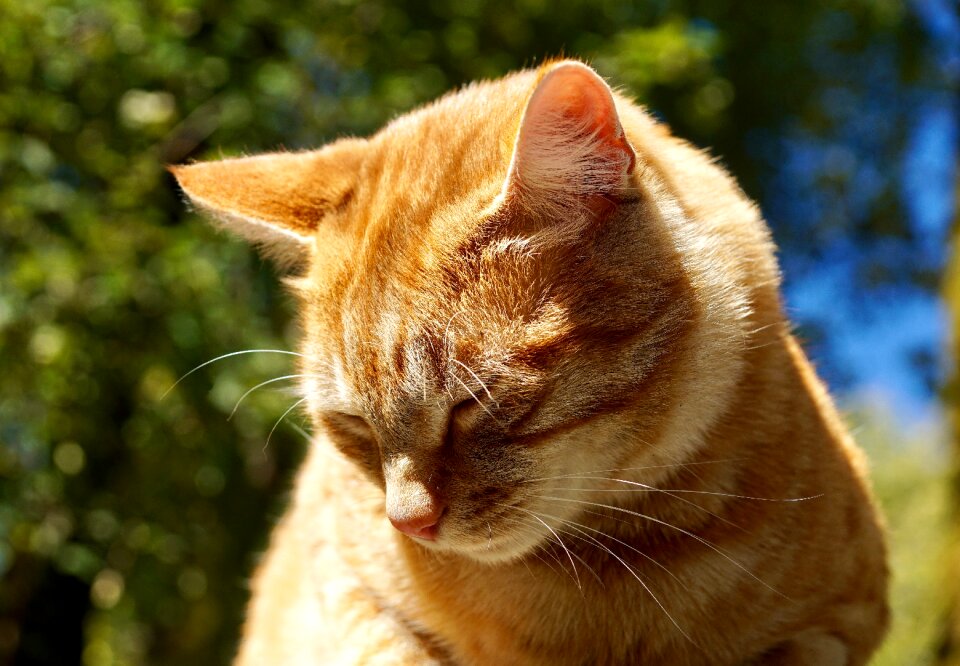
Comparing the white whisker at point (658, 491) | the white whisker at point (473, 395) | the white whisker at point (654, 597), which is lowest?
the white whisker at point (654, 597)

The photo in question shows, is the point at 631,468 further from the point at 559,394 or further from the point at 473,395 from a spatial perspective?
the point at 473,395

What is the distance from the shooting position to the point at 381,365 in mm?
1581

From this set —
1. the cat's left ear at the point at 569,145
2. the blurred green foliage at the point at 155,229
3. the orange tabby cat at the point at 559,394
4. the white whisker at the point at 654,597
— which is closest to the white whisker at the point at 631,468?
the orange tabby cat at the point at 559,394

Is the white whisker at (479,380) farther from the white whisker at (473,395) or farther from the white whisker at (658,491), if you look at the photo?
the white whisker at (658,491)

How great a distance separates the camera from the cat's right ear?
183 centimetres

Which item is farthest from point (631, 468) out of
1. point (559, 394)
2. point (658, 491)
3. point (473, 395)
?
point (473, 395)

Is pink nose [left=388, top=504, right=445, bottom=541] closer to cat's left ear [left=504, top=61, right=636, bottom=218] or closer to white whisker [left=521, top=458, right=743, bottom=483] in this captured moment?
white whisker [left=521, top=458, right=743, bottom=483]

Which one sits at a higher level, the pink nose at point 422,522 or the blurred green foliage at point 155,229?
the pink nose at point 422,522

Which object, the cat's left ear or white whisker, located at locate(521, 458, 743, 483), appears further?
white whisker, located at locate(521, 458, 743, 483)

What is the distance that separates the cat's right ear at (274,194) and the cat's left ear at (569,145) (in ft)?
1.77

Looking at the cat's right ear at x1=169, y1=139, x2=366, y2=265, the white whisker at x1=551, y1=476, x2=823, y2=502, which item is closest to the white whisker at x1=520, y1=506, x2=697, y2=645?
the white whisker at x1=551, y1=476, x2=823, y2=502

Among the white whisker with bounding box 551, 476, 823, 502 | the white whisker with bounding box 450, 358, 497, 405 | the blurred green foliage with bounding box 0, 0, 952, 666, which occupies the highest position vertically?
the white whisker with bounding box 450, 358, 497, 405

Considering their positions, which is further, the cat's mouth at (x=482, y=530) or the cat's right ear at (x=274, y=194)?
the cat's right ear at (x=274, y=194)

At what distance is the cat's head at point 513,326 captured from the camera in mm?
1479
